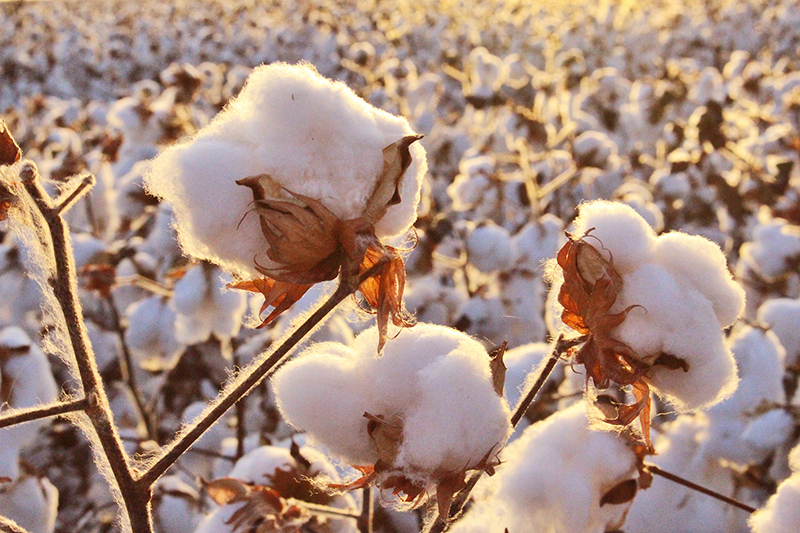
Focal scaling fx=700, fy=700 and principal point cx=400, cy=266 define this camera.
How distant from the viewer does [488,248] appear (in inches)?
94.3

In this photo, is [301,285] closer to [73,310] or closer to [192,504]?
[73,310]

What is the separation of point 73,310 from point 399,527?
3.26ft

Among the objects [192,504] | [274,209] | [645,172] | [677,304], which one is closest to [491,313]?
[192,504]

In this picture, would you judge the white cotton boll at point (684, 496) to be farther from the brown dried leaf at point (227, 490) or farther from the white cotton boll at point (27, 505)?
the white cotton boll at point (27, 505)

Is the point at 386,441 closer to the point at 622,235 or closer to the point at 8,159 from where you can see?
the point at 622,235

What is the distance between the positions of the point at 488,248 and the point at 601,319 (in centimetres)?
171

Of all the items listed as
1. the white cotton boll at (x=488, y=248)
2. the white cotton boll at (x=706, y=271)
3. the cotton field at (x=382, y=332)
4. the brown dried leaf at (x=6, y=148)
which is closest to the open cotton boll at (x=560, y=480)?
the cotton field at (x=382, y=332)

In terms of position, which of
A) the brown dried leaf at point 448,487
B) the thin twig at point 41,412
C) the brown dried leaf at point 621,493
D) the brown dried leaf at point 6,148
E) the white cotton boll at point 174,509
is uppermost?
the brown dried leaf at point 6,148

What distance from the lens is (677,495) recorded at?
1.50 m

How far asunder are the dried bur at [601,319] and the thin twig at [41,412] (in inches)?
18.5

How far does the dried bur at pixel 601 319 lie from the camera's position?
2.27ft

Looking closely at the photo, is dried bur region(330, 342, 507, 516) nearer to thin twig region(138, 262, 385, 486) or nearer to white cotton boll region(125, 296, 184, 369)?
thin twig region(138, 262, 385, 486)

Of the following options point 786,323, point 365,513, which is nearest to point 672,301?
point 365,513

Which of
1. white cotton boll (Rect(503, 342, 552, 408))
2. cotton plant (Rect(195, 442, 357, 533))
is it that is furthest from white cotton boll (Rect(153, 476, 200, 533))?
white cotton boll (Rect(503, 342, 552, 408))
